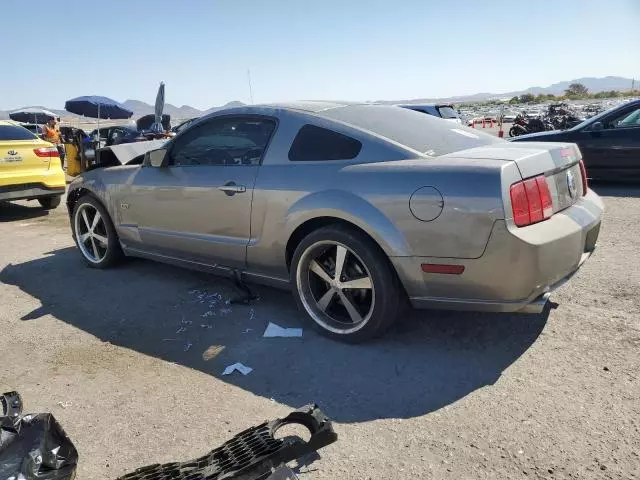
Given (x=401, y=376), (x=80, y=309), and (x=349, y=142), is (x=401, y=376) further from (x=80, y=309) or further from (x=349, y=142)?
(x=80, y=309)

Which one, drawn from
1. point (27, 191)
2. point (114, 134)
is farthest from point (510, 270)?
point (114, 134)

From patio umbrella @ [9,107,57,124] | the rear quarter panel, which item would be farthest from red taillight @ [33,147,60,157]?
patio umbrella @ [9,107,57,124]

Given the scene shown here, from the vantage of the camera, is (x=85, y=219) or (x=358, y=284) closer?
(x=358, y=284)

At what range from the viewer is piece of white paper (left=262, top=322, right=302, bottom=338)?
3.66 metres

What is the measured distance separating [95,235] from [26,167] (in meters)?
3.77

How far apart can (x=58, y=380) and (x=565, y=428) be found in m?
2.83

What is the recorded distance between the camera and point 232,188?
12.9 feet

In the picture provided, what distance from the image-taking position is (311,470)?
2303mm

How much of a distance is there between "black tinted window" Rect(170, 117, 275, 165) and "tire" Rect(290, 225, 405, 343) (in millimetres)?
852

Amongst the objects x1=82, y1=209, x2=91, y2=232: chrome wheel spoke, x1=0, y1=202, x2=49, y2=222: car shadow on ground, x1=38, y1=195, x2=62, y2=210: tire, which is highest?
x1=82, y1=209, x2=91, y2=232: chrome wheel spoke

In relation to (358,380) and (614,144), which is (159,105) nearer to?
(614,144)

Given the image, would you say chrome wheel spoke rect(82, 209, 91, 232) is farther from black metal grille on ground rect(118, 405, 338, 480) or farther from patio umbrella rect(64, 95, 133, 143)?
patio umbrella rect(64, 95, 133, 143)

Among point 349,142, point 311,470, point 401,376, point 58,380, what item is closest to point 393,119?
point 349,142

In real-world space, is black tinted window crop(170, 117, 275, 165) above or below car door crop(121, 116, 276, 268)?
above
